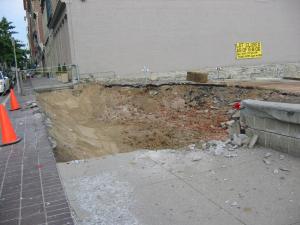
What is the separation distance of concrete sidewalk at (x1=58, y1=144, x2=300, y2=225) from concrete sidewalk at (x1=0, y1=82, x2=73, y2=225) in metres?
0.24

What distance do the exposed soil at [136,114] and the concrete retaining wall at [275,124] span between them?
1513 millimetres

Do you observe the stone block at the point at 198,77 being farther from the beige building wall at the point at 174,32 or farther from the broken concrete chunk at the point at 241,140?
the broken concrete chunk at the point at 241,140

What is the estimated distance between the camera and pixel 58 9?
67.7 ft

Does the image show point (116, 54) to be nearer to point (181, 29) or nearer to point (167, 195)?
point (181, 29)

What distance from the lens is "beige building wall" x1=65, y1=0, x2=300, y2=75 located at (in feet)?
59.9

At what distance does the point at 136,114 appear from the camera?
47.6ft

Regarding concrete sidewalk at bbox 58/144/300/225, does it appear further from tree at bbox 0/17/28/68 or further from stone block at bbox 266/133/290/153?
tree at bbox 0/17/28/68

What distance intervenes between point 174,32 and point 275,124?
14.3 metres

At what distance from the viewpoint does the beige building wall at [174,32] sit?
18.3 meters

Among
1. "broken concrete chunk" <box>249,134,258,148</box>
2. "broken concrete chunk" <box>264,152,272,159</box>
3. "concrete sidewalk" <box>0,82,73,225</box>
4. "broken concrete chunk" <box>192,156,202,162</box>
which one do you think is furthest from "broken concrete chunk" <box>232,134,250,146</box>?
"concrete sidewalk" <box>0,82,73,225</box>

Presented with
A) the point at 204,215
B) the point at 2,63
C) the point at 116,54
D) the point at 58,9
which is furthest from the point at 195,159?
the point at 2,63

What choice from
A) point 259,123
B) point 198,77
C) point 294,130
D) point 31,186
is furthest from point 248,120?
point 198,77

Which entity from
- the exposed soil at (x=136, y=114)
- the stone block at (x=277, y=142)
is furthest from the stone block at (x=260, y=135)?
the exposed soil at (x=136, y=114)

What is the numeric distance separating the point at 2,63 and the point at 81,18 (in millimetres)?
39241
